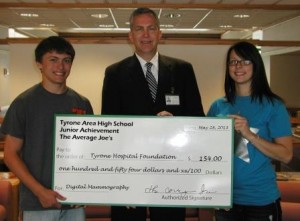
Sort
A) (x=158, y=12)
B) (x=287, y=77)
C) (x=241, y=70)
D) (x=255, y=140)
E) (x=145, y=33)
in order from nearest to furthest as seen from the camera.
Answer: (x=255, y=140) → (x=241, y=70) → (x=145, y=33) → (x=158, y=12) → (x=287, y=77)

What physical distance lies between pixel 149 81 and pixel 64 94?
1.91 feet

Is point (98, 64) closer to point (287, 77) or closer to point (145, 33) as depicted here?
point (145, 33)

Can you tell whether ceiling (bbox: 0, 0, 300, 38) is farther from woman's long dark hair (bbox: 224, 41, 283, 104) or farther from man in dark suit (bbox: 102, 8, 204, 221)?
woman's long dark hair (bbox: 224, 41, 283, 104)

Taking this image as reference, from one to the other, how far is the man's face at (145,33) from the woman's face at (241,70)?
0.55 m

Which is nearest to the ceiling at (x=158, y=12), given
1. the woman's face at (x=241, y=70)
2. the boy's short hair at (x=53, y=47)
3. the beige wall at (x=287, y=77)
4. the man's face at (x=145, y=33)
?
the beige wall at (x=287, y=77)

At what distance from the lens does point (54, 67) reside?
7.52 ft

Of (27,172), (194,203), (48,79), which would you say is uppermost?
(48,79)

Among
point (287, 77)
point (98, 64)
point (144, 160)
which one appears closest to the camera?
point (144, 160)

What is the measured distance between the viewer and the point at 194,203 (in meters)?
2.34

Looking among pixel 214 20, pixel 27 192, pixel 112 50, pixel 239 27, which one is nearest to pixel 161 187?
pixel 27 192

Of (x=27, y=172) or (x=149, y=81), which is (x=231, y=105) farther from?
(x=27, y=172)

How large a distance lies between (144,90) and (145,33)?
373mm

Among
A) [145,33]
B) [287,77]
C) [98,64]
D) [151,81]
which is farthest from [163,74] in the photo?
[287,77]

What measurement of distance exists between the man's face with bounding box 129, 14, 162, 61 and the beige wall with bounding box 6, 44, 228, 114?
340cm
